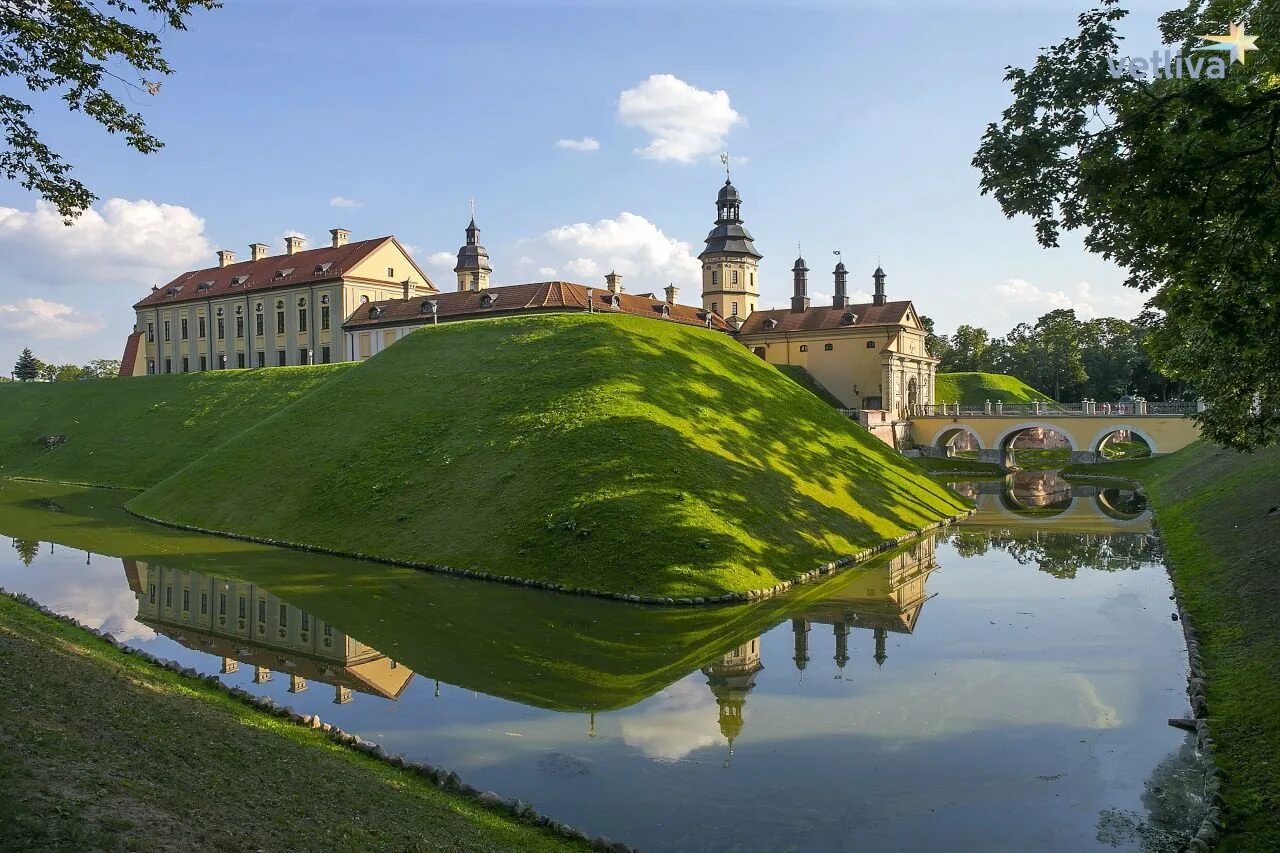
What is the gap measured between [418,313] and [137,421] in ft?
77.6

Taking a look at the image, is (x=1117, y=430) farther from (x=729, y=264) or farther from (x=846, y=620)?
(x=846, y=620)

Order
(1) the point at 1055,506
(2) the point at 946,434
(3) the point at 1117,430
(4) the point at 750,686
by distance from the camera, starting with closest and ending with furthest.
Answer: (4) the point at 750,686
(1) the point at 1055,506
(3) the point at 1117,430
(2) the point at 946,434

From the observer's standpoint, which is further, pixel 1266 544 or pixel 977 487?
pixel 977 487

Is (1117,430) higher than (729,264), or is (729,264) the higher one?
(729,264)

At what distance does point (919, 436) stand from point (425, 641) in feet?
216

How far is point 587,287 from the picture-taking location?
232 feet

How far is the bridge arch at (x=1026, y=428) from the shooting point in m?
71.8

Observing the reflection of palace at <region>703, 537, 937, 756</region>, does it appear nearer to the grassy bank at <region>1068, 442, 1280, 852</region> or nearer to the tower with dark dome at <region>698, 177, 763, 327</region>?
the grassy bank at <region>1068, 442, 1280, 852</region>

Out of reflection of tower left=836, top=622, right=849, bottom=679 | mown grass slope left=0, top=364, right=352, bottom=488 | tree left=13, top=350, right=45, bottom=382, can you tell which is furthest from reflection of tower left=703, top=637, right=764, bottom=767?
tree left=13, top=350, right=45, bottom=382

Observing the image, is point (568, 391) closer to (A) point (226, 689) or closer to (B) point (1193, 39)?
(A) point (226, 689)

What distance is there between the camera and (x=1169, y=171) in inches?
472

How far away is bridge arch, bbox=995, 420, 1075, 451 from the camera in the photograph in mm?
71812

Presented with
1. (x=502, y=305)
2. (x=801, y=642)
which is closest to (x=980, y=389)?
(x=502, y=305)

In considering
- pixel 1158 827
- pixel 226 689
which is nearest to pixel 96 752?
pixel 226 689
